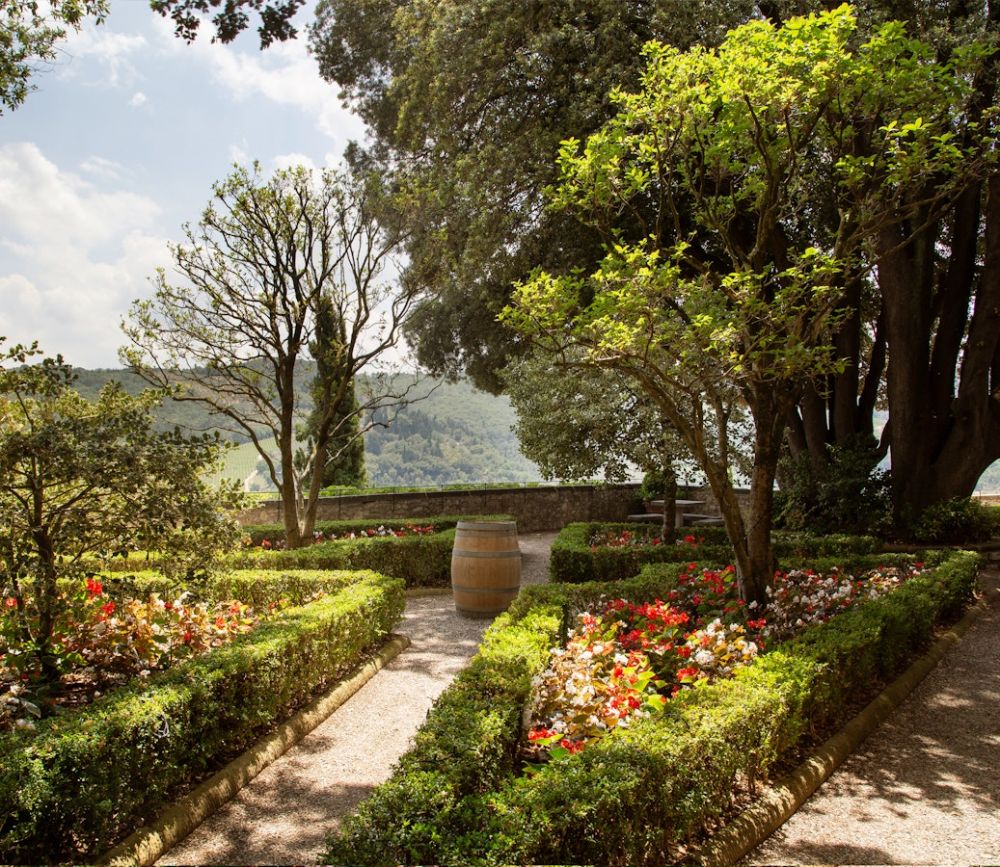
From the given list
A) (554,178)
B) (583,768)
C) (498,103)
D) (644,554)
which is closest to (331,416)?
(554,178)

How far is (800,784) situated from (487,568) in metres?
4.54

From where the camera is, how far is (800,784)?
3893 mm

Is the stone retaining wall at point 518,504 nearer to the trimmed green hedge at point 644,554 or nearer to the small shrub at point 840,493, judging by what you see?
the small shrub at point 840,493

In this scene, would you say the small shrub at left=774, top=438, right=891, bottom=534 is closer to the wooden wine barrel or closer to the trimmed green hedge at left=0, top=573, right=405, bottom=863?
the wooden wine barrel

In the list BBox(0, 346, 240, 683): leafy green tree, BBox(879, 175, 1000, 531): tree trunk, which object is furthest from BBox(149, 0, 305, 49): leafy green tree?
BBox(879, 175, 1000, 531): tree trunk

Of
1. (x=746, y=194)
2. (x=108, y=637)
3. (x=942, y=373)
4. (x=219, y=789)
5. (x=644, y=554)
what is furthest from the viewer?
(x=942, y=373)

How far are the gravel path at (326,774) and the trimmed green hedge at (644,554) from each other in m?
2.33

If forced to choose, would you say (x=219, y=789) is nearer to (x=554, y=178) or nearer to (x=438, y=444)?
(x=554, y=178)

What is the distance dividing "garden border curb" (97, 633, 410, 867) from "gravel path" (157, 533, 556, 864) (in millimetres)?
46

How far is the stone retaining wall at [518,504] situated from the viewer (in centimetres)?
1427

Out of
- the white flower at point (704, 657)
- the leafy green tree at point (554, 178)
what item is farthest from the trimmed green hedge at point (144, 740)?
the leafy green tree at point (554, 178)

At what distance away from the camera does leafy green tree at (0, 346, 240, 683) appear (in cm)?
426

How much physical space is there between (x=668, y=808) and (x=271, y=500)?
Answer: 1174cm

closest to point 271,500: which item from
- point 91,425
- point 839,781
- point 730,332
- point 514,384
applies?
point 514,384
